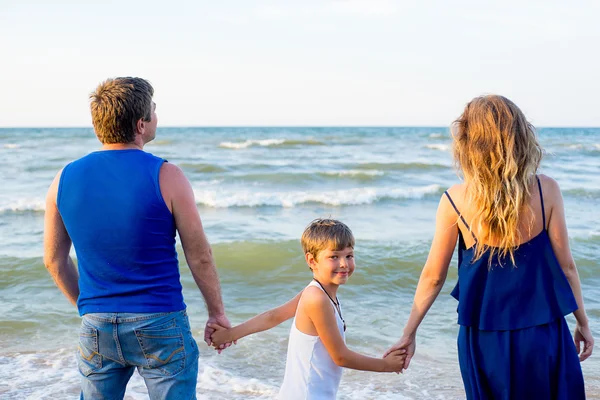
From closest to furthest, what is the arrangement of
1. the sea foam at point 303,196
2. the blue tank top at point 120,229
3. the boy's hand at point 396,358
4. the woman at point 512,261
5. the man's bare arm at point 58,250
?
the blue tank top at point 120,229 < the woman at point 512,261 < the man's bare arm at point 58,250 < the boy's hand at point 396,358 < the sea foam at point 303,196

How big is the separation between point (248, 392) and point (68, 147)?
26.3 meters

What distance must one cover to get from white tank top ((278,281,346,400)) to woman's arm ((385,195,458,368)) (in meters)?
0.43

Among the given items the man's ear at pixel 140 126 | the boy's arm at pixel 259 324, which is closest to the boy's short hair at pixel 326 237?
the boy's arm at pixel 259 324

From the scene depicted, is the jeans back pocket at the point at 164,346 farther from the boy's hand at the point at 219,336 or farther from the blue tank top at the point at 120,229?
the boy's hand at the point at 219,336

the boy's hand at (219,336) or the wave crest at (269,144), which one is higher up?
the boy's hand at (219,336)

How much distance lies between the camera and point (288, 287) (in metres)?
7.67

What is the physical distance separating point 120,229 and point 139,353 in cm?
50

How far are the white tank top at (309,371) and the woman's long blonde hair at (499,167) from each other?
0.74 meters

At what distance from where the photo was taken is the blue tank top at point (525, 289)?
2707 mm

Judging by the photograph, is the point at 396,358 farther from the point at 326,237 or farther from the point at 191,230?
the point at 191,230

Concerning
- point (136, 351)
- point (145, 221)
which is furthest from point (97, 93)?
point (136, 351)

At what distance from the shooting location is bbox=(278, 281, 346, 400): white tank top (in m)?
2.76

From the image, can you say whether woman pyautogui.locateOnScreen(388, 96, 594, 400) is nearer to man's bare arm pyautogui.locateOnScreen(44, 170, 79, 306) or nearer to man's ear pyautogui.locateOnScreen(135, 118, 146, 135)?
man's ear pyautogui.locateOnScreen(135, 118, 146, 135)

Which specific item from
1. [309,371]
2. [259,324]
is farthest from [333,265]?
[259,324]
